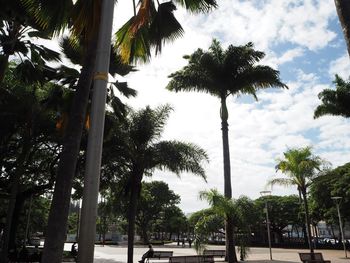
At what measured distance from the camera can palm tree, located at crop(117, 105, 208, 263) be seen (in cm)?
1673

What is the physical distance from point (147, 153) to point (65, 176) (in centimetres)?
1149

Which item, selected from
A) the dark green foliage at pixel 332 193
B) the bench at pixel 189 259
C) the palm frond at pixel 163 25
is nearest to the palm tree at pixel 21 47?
the palm frond at pixel 163 25

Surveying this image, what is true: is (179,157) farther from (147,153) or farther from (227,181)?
(227,181)

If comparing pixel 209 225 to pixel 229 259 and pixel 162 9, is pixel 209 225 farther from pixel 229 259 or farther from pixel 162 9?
pixel 162 9

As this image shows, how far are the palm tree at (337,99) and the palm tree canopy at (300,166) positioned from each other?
7467 millimetres

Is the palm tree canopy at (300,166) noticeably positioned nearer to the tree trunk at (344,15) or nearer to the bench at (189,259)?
the bench at (189,259)

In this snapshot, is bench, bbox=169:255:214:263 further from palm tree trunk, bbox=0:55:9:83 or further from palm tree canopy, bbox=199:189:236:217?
palm tree trunk, bbox=0:55:9:83

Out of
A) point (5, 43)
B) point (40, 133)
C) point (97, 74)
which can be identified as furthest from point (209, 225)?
point (97, 74)

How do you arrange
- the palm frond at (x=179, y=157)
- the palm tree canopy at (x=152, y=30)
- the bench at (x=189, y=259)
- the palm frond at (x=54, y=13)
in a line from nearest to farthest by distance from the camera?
the palm frond at (x=54, y=13)
the palm tree canopy at (x=152, y=30)
the bench at (x=189, y=259)
the palm frond at (x=179, y=157)

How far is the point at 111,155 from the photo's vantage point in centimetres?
1681

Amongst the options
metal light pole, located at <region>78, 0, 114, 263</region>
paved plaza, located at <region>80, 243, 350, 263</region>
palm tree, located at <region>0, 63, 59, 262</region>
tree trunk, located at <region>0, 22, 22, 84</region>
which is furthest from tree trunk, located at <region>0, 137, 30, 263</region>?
metal light pole, located at <region>78, 0, 114, 263</region>

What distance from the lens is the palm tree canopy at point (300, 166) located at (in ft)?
70.3

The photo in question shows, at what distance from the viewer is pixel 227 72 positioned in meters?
20.7

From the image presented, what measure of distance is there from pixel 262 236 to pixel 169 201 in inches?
715
